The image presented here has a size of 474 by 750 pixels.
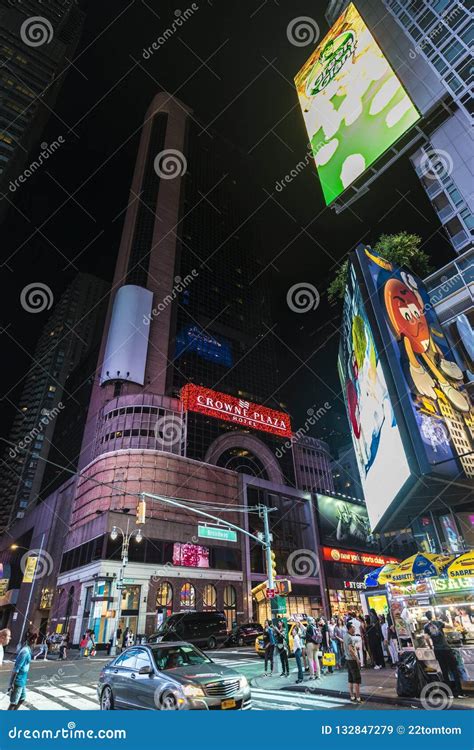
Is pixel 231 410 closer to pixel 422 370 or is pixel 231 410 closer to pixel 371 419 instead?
pixel 371 419

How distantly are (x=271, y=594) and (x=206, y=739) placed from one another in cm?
1429

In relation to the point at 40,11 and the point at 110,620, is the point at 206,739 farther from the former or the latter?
the point at 40,11

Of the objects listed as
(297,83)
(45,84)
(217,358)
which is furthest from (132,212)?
(297,83)

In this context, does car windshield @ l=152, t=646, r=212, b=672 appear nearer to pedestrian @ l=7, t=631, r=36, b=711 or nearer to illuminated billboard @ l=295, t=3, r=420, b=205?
pedestrian @ l=7, t=631, r=36, b=711

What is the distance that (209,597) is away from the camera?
141 feet

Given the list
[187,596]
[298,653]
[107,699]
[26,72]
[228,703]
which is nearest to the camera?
[228,703]

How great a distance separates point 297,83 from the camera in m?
29.1

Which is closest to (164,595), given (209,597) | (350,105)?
(209,597)

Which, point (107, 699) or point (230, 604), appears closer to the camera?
point (107, 699)

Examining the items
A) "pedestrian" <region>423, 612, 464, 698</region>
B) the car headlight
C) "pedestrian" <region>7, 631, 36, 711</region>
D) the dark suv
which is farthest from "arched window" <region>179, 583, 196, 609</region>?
the car headlight

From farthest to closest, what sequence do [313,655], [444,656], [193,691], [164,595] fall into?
[164,595]
[313,655]
[444,656]
[193,691]

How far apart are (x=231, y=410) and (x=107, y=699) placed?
1915 inches

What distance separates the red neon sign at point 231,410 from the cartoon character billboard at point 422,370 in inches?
1330

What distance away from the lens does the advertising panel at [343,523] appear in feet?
194
